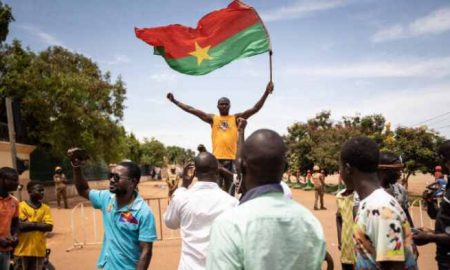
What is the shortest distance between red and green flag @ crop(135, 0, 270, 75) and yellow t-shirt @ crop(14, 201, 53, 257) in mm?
3349

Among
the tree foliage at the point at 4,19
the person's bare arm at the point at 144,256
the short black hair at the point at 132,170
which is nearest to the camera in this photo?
the person's bare arm at the point at 144,256

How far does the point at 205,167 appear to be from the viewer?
151 inches

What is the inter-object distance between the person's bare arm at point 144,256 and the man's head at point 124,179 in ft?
1.74

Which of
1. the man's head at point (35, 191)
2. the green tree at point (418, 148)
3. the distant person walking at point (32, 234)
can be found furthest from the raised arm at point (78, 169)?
the green tree at point (418, 148)

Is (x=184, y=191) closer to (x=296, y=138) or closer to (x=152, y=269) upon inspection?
(x=152, y=269)

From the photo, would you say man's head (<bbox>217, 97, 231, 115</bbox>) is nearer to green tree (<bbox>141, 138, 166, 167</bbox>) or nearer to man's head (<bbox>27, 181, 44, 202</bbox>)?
man's head (<bbox>27, 181, 44, 202</bbox>)

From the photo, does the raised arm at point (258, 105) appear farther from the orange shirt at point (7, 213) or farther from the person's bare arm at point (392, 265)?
the person's bare arm at point (392, 265)

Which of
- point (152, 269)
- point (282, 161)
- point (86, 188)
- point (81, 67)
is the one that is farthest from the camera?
point (81, 67)

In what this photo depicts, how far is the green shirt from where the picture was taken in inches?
66.1

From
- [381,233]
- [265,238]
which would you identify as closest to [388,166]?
[381,233]

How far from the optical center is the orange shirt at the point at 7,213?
5.11 meters

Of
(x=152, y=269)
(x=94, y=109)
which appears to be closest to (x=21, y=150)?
(x=94, y=109)

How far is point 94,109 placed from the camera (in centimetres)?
2597

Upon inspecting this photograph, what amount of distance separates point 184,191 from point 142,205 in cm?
41
